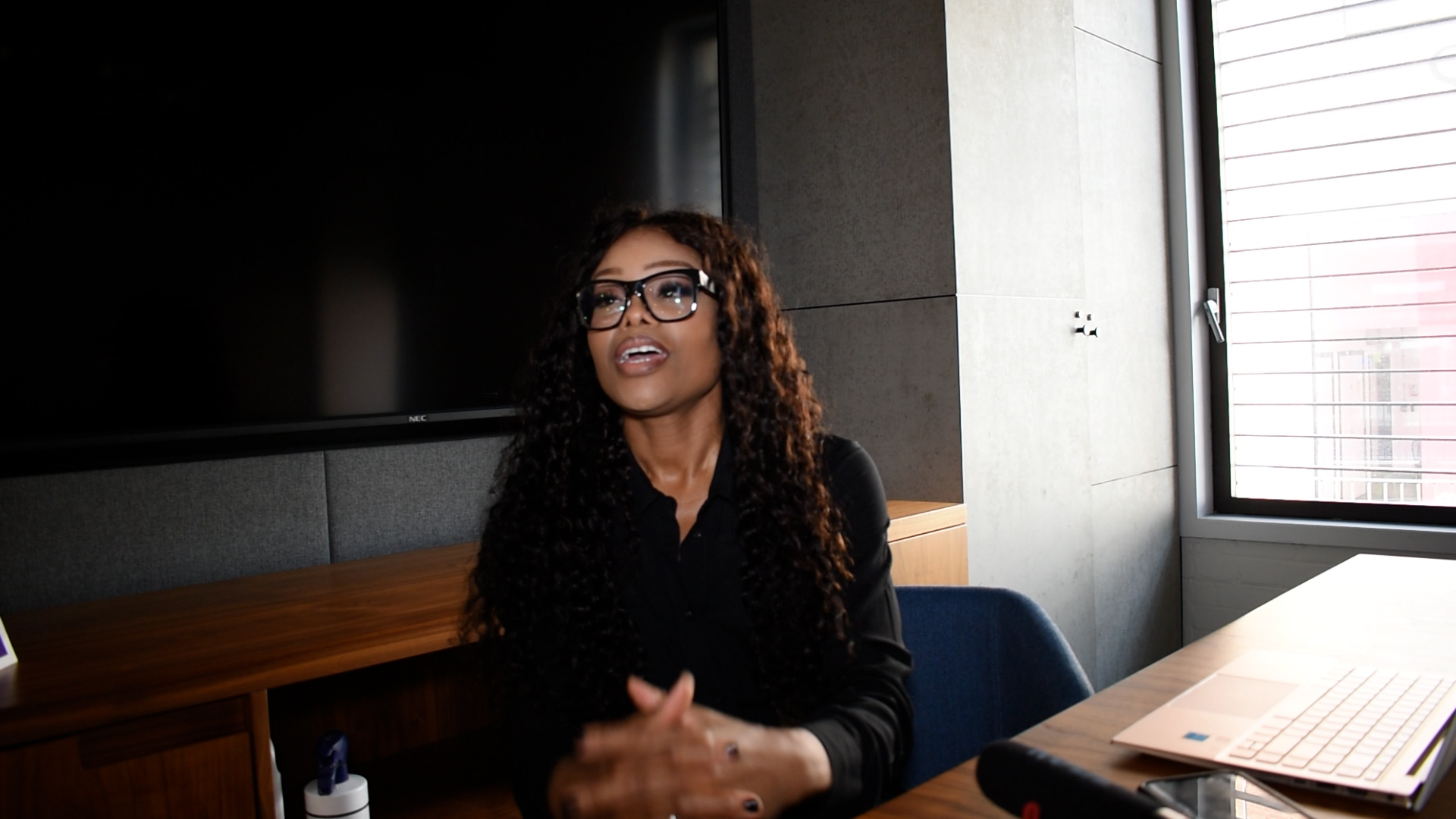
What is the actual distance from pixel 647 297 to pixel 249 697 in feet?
2.34

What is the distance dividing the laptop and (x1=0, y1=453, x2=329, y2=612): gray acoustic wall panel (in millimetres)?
1541

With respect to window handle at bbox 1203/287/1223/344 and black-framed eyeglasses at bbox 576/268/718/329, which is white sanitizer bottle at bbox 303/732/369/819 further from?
window handle at bbox 1203/287/1223/344

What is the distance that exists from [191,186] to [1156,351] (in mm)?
2991

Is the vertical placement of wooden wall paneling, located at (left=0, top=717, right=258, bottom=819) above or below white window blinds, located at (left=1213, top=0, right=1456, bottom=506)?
below

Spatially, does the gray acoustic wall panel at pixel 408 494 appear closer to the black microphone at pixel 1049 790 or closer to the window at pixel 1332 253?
the black microphone at pixel 1049 790

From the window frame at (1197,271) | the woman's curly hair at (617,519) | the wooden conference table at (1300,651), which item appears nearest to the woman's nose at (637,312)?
the woman's curly hair at (617,519)

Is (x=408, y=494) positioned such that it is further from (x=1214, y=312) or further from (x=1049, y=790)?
(x=1214, y=312)

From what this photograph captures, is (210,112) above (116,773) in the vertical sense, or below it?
above

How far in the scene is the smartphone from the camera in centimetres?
80

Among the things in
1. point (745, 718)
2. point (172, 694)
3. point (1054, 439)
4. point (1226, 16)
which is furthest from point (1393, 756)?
point (1226, 16)

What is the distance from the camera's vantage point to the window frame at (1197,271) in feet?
11.9

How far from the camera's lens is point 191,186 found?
5.69 ft

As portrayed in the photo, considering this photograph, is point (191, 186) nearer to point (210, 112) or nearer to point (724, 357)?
point (210, 112)

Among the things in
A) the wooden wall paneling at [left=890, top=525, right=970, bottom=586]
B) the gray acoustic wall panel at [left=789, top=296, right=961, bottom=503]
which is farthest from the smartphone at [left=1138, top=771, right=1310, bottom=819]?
the gray acoustic wall panel at [left=789, top=296, right=961, bottom=503]
